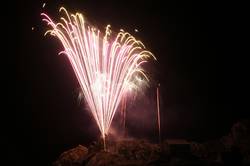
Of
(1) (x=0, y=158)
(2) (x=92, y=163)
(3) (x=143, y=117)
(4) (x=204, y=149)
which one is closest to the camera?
(2) (x=92, y=163)

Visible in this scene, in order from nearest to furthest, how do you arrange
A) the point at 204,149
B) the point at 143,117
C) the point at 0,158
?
the point at 204,149
the point at 0,158
the point at 143,117

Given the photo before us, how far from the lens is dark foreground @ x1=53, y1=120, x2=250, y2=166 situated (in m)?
38.9

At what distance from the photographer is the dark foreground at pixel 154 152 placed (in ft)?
128

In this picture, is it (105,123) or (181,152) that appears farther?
(181,152)

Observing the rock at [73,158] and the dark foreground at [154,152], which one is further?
the rock at [73,158]

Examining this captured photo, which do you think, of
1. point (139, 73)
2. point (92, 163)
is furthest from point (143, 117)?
point (92, 163)

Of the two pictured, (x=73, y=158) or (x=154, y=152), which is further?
(x=73, y=158)

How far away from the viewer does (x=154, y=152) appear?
40.3 meters

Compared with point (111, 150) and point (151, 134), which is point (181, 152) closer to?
point (111, 150)

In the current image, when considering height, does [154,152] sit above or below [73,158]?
above

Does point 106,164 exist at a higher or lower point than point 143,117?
lower

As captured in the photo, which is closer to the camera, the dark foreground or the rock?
the dark foreground

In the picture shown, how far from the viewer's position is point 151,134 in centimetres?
5500

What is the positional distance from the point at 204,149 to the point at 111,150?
9.40 meters
